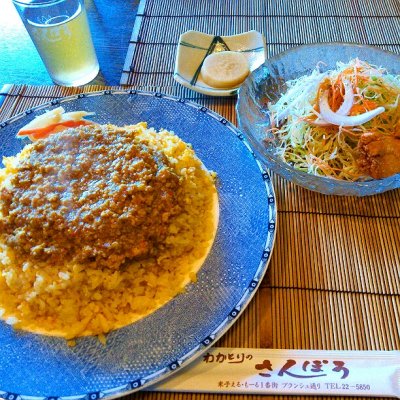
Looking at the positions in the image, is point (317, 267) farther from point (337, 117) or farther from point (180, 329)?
point (337, 117)

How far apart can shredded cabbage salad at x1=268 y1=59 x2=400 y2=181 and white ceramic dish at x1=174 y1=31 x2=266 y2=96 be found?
50cm

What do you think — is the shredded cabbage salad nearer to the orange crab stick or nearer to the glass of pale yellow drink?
the orange crab stick

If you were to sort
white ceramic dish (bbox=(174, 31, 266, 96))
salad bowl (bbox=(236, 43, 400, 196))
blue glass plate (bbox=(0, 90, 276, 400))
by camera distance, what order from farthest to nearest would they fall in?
white ceramic dish (bbox=(174, 31, 266, 96)), salad bowl (bbox=(236, 43, 400, 196)), blue glass plate (bbox=(0, 90, 276, 400))

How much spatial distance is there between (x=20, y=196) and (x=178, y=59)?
1.42 m

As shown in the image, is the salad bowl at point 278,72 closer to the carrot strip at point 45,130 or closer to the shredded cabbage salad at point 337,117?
the shredded cabbage salad at point 337,117

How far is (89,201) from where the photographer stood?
1.77m

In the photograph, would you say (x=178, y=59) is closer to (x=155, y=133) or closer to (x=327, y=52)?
(x=155, y=133)

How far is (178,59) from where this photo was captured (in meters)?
2.68

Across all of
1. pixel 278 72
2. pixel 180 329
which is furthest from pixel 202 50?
pixel 180 329

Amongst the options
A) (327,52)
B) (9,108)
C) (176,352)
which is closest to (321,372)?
(176,352)

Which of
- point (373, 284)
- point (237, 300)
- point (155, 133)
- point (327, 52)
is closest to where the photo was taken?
point (237, 300)

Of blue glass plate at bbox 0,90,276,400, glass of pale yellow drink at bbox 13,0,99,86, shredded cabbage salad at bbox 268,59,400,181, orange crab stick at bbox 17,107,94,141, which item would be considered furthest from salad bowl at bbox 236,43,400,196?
glass of pale yellow drink at bbox 13,0,99,86

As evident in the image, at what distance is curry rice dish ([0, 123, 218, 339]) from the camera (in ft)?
5.33

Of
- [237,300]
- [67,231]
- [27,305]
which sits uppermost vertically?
[67,231]
